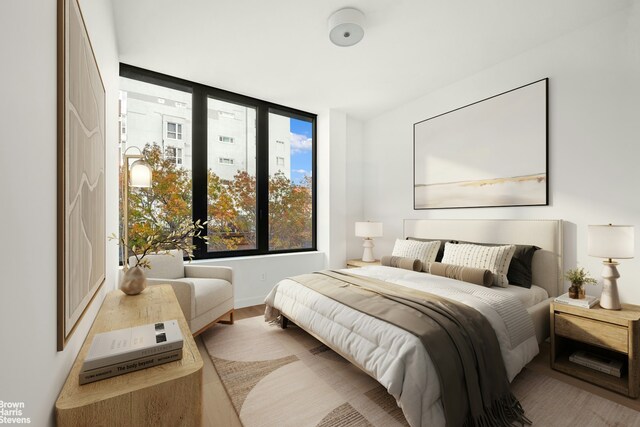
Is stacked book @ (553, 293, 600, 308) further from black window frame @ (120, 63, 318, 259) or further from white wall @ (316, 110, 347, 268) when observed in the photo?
black window frame @ (120, 63, 318, 259)

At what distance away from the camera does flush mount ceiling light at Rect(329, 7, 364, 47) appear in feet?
7.73

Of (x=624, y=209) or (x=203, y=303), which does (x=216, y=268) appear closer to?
(x=203, y=303)

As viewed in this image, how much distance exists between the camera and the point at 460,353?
1.61 meters

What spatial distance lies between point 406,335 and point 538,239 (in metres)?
1.96

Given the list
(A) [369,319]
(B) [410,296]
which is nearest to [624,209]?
(B) [410,296]

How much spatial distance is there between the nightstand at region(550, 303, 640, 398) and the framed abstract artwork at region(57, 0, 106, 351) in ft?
9.49

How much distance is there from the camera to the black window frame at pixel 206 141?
3465 mm

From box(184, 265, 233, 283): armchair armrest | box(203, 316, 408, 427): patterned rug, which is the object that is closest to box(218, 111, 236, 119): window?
box(184, 265, 233, 283): armchair armrest

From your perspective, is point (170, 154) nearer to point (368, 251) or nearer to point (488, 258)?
point (368, 251)

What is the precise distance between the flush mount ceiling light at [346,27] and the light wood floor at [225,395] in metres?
2.89

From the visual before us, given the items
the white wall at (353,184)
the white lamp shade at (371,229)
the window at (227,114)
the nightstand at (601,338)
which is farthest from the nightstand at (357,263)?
the window at (227,114)

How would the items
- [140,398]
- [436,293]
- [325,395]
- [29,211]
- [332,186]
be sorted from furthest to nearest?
1. [332,186]
2. [436,293]
3. [325,395]
4. [140,398]
5. [29,211]

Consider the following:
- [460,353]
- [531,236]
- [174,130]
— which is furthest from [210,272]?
[531,236]

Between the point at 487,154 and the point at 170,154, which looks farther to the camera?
the point at 170,154
